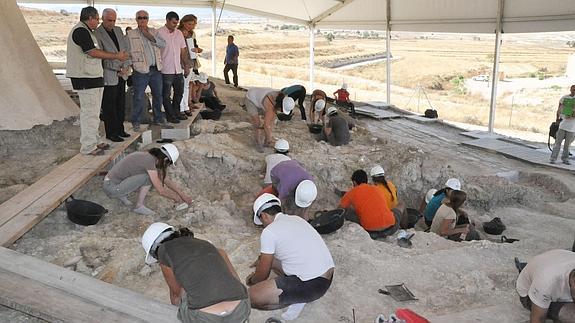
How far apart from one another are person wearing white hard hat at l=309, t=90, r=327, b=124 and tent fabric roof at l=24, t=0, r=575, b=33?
4.56m

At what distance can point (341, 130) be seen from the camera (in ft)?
29.2

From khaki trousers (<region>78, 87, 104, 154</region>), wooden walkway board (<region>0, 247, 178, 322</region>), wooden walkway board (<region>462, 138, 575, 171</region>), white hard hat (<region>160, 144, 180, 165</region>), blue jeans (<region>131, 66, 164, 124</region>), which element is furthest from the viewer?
wooden walkway board (<region>462, 138, 575, 171</region>)

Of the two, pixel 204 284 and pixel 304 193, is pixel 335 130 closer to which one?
pixel 304 193

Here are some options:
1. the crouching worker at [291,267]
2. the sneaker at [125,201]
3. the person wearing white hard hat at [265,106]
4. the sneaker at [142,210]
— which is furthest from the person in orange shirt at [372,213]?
the sneaker at [125,201]

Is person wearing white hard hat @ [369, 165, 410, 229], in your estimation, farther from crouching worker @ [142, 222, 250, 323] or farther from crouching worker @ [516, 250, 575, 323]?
crouching worker @ [142, 222, 250, 323]

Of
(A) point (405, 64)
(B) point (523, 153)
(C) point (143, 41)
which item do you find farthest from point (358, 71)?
(C) point (143, 41)

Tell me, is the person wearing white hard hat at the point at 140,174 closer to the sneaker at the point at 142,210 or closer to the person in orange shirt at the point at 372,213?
the sneaker at the point at 142,210

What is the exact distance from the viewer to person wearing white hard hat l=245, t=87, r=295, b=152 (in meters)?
7.34

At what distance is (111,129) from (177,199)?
152cm

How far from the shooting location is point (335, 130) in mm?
8953

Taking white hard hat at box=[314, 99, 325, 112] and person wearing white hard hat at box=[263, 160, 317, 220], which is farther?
white hard hat at box=[314, 99, 325, 112]

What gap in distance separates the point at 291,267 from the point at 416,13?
1137cm

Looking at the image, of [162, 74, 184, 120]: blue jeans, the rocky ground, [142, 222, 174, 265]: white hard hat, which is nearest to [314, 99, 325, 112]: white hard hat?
the rocky ground

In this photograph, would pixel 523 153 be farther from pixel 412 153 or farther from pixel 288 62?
pixel 288 62
